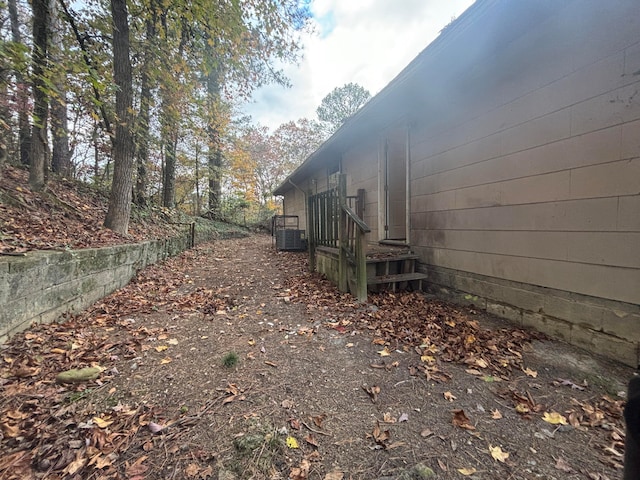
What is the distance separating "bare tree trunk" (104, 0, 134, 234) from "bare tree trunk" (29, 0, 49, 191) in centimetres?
92

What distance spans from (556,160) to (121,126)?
649 centimetres

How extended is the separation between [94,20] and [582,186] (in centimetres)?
780

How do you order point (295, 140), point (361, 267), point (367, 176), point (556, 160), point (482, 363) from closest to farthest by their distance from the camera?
point (482, 363) → point (556, 160) → point (361, 267) → point (367, 176) → point (295, 140)

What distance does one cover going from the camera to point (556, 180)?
8.71 ft

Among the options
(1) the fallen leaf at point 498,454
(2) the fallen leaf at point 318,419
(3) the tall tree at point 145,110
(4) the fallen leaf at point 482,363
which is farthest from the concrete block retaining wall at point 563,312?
(3) the tall tree at point 145,110

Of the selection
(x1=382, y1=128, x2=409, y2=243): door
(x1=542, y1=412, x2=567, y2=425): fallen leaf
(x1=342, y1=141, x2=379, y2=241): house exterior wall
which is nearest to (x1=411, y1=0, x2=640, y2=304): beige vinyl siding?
(x1=542, y1=412, x2=567, y2=425): fallen leaf

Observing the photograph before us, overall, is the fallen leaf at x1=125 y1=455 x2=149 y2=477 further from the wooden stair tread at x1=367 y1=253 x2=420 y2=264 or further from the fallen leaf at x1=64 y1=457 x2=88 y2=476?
the wooden stair tread at x1=367 y1=253 x2=420 y2=264

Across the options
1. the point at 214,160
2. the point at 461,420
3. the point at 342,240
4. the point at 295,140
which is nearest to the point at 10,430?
the point at 461,420

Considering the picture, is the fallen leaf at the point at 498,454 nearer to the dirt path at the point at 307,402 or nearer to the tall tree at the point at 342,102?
the dirt path at the point at 307,402

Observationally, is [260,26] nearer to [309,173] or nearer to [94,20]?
[94,20]

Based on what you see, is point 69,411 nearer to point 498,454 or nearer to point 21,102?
point 498,454

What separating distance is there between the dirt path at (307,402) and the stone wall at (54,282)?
176 millimetres

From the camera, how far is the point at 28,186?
14.7ft

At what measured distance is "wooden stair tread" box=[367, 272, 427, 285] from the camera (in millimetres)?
3878
